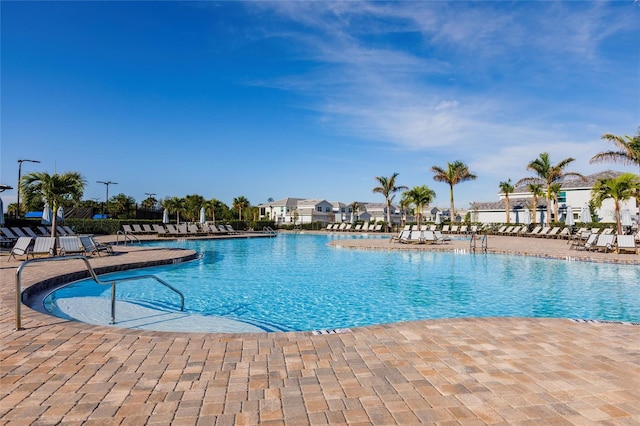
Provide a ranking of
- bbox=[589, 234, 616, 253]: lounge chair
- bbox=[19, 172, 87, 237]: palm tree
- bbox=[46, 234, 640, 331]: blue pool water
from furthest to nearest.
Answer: bbox=[589, 234, 616, 253]: lounge chair
bbox=[19, 172, 87, 237]: palm tree
bbox=[46, 234, 640, 331]: blue pool water

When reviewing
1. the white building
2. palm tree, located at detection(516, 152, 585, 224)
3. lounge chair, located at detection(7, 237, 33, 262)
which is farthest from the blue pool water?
the white building

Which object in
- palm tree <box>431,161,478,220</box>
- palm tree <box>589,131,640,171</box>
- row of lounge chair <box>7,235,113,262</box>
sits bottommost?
row of lounge chair <box>7,235,113,262</box>

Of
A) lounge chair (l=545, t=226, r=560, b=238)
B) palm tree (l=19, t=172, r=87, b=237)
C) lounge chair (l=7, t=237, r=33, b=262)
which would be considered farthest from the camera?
lounge chair (l=545, t=226, r=560, b=238)

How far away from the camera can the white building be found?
125ft

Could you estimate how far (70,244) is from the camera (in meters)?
12.4

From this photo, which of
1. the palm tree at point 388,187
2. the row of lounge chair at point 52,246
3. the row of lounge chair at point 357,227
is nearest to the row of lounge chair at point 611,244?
the row of lounge chair at point 52,246

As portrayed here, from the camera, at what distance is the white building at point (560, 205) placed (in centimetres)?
3822

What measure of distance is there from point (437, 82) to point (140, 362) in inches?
745

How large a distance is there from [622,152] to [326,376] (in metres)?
22.9

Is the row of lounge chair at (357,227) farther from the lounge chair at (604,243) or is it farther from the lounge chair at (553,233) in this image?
the lounge chair at (604,243)

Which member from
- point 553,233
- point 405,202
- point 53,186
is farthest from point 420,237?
point 405,202

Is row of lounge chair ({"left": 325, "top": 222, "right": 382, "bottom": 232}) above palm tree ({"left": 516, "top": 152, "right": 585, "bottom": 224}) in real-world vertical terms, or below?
below

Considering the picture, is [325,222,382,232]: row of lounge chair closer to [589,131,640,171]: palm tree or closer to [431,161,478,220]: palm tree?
[431,161,478,220]: palm tree

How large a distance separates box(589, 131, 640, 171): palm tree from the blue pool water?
31.9 ft
